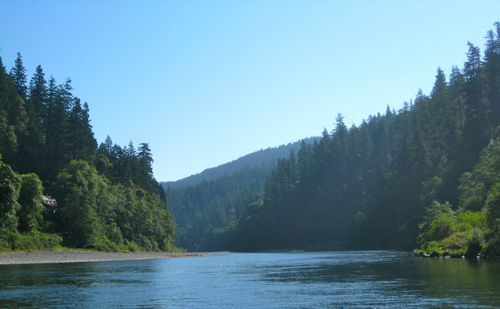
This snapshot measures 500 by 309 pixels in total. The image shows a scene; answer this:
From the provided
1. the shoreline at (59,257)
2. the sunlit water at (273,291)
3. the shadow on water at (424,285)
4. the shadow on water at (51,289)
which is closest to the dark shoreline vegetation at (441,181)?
the shadow on water at (424,285)

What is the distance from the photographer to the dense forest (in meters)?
91.8

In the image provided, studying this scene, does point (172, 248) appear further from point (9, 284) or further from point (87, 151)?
point (9, 284)

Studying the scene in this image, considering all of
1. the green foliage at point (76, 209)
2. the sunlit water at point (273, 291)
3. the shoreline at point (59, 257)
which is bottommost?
the sunlit water at point (273, 291)

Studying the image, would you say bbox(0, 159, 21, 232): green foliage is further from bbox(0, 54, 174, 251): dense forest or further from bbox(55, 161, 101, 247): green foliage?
bbox(55, 161, 101, 247): green foliage

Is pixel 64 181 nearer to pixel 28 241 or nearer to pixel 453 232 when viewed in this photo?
pixel 28 241

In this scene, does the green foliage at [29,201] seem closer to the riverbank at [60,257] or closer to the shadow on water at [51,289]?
the riverbank at [60,257]

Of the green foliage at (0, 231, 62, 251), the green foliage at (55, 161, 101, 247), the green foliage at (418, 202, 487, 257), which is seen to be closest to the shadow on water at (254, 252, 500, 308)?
the green foliage at (418, 202, 487, 257)

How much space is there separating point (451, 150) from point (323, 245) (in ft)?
201

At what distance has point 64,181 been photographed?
107m

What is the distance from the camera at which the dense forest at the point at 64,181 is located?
9175 centimetres

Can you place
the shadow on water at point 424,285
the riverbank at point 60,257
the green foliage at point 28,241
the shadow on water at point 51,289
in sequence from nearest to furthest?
the shadow on water at point 424,285
the shadow on water at point 51,289
the riverbank at point 60,257
the green foliage at point 28,241

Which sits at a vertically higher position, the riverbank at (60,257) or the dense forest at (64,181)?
the dense forest at (64,181)

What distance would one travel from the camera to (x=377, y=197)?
172 meters

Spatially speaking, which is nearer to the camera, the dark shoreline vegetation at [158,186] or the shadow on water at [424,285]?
the shadow on water at [424,285]
